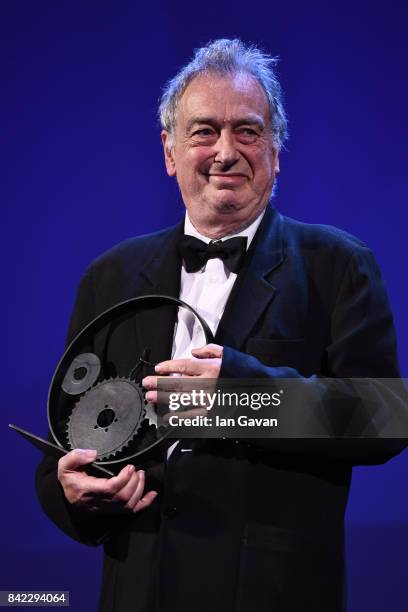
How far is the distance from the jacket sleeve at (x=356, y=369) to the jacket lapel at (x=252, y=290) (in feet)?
0.30

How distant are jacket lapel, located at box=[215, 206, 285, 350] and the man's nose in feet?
0.51

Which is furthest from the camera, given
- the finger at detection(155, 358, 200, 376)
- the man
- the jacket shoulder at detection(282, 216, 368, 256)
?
the jacket shoulder at detection(282, 216, 368, 256)

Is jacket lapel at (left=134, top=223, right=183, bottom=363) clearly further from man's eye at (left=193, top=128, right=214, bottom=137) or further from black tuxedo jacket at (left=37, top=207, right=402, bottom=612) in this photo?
man's eye at (left=193, top=128, right=214, bottom=137)

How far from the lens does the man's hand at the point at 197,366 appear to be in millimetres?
1354

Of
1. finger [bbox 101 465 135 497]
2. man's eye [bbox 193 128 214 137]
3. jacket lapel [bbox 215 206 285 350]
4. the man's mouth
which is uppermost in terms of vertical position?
man's eye [bbox 193 128 214 137]

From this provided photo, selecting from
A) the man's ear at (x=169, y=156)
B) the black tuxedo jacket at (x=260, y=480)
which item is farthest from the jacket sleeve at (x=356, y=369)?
the man's ear at (x=169, y=156)

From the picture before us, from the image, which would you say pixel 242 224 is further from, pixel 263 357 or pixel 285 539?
pixel 285 539

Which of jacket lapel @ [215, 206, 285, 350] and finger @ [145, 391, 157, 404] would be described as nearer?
finger @ [145, 391, 157, 404]

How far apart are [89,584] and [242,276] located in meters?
0.98

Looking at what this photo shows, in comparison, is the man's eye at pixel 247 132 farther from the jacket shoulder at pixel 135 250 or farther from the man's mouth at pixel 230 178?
the jacket shoulder at pixel 135 250

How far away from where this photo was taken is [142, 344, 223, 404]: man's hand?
53.3 inches

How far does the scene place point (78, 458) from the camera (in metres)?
1.40

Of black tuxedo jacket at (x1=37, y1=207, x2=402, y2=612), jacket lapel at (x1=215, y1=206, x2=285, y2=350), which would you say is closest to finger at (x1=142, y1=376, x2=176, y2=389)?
black tuxedo jacket at (x1=37, y1=207, x2=402, y2=612)

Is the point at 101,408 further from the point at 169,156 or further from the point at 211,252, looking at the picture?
the point at 169,156
